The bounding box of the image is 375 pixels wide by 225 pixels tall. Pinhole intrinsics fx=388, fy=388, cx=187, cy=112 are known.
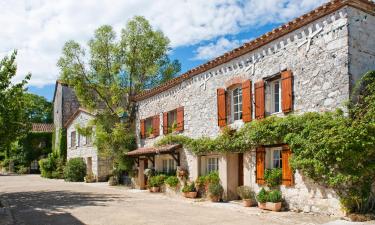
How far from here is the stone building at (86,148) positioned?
2605 centimetres

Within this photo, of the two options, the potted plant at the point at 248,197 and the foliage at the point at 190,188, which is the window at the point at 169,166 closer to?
the foliage at the point at 190,188

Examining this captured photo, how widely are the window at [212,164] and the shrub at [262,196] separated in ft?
10.5

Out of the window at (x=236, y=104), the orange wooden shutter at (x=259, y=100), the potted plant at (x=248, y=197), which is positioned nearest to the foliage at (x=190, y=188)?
the potted plant at (x=248, y=197)

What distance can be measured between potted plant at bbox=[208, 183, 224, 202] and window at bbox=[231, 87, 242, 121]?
99.6 inches

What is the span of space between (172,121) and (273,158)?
725 centimetres

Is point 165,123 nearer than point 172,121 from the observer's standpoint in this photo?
No

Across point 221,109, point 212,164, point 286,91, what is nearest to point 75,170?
point 212,164

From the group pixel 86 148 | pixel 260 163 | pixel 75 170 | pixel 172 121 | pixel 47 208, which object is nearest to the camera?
pixel 260 163

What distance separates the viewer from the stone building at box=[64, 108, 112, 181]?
26050 mm

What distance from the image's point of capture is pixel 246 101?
13.2m

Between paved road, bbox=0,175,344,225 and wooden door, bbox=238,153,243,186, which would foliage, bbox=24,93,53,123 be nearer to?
paved road, bbox=0,175,344,225

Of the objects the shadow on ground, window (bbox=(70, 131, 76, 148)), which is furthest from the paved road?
window (bbox=(70, 131, 76, 148))

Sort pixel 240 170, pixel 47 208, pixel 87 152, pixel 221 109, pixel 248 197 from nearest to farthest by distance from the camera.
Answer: pixel 248 197, pixel 47 208, pixel 240 170, pixel 221 109, pixel 87 152

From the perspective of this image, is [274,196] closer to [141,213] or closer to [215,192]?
[215,192]
